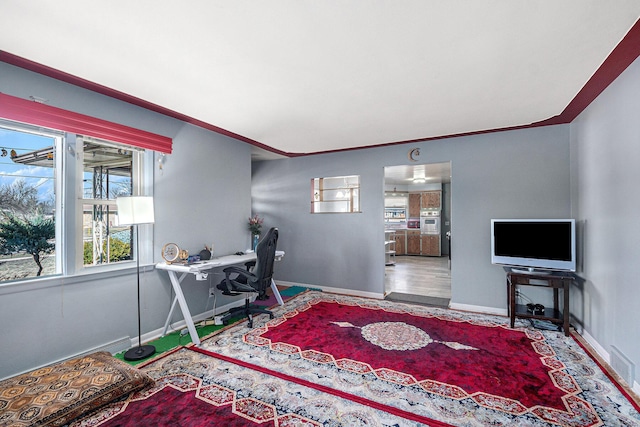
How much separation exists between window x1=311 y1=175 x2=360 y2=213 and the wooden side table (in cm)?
253

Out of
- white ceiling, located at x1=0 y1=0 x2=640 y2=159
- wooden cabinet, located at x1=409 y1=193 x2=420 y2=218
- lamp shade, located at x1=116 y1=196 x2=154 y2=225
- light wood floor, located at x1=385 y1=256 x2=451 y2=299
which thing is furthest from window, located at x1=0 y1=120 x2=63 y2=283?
wooden cabinet, located at x1=409 y1=193 x2=420 y2=218

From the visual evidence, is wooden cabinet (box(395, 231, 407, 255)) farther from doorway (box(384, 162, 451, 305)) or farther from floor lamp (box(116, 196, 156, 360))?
floor lamp (box(116, 196, 156, 360))

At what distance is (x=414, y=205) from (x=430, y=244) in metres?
1.44

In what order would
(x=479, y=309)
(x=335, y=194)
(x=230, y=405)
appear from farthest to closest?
(x=335, y=194) → (x=479, y=309) → (x=230, y=405)

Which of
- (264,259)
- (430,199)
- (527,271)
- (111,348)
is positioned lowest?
(111,348)

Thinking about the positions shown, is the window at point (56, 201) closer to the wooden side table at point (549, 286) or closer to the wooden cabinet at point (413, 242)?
the wooden side table at point (549, 286)

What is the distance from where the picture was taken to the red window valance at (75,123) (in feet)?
7.14

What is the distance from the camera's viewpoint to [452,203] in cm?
420

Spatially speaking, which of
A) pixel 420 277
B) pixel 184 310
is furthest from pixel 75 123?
pixel 420 277

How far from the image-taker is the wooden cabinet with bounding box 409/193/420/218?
32.6 feet

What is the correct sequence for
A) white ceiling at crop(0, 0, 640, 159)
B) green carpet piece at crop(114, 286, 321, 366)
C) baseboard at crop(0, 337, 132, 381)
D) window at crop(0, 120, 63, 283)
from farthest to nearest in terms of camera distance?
green carpet piece at crop(114, 286, 321, 366) → baseboard at crop(0, 337, 132, 381) → window at crop(0, 120, 63, 283) → white ceiling at crop(0, 0, 640, 159)

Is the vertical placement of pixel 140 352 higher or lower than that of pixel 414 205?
lower

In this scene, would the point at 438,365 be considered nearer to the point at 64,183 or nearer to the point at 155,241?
the point at 155,241

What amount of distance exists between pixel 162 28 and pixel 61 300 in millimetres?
2360
